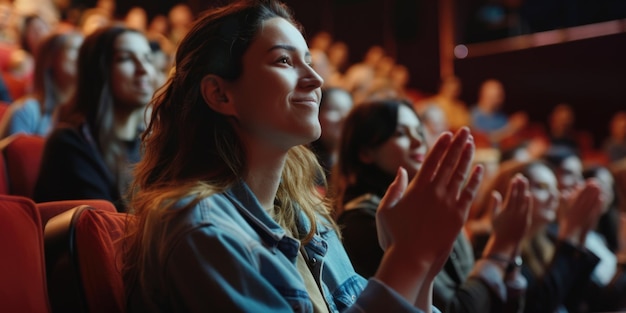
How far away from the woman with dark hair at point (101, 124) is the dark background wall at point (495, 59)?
247cm

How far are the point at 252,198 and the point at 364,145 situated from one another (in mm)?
627

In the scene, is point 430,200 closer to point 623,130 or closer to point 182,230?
point 182,230

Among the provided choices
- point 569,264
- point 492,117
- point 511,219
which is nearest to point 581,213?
point 569,264

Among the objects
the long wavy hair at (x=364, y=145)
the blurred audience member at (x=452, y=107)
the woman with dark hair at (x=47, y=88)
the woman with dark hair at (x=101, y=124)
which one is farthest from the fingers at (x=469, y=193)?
the blurred audience member at (x=452, y=107)

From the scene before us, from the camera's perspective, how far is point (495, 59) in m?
5.20

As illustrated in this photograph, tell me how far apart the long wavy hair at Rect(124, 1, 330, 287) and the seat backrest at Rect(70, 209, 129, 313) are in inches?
0.8

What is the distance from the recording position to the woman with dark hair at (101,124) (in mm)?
1246

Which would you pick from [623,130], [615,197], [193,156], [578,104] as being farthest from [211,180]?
[578,104]

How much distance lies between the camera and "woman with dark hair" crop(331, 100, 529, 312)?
3.72ft

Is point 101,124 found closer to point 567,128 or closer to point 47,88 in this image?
point 47,88

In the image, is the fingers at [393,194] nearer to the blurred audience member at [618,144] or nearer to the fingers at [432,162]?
the fingers at [432,162]

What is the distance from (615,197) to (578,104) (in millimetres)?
2769

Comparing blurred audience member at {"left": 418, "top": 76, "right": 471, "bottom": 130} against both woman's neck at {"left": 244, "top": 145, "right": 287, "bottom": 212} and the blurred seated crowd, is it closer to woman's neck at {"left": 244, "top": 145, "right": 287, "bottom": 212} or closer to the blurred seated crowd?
the blurred seated crowd

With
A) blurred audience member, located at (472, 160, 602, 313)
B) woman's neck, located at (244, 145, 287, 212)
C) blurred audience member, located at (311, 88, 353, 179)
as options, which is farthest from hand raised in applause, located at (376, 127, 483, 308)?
blurred audience member, located at (311, 88, 353, 179)
